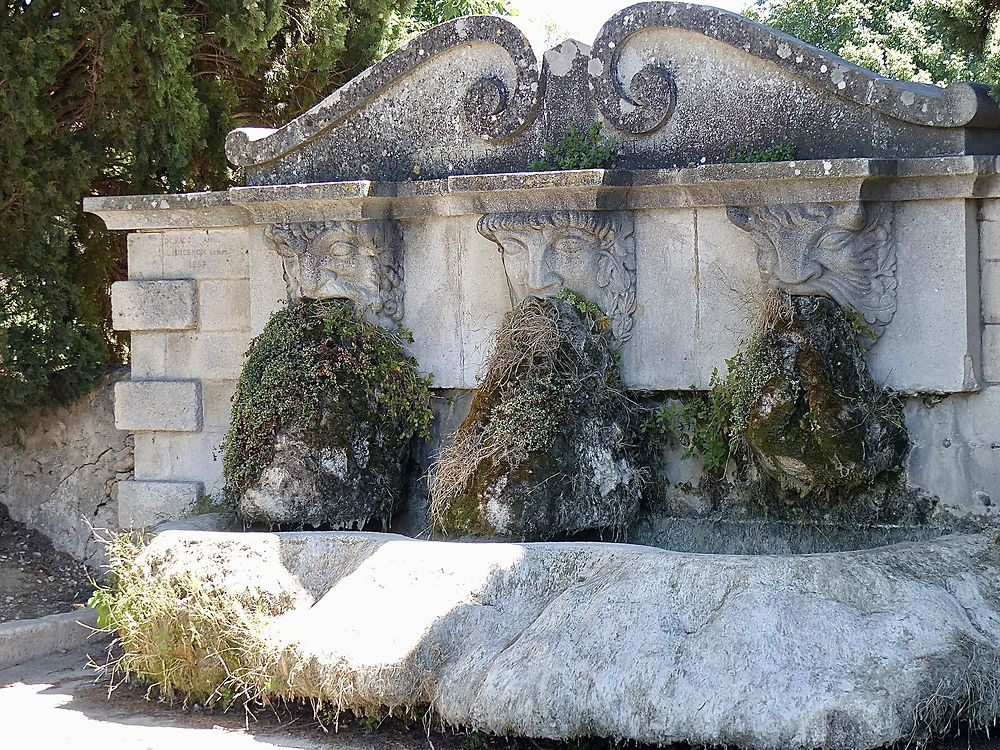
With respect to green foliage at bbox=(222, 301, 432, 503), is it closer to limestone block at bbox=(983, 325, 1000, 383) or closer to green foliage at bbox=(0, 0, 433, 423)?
green foliage at bbox=(0, 0, 433, 423)

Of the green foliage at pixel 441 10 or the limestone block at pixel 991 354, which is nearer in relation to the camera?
the limestone block at pixel 991 354

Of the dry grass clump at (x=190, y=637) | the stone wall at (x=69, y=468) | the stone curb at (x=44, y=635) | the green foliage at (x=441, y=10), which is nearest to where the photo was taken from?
the dry grass clump at (x=190, y=637)

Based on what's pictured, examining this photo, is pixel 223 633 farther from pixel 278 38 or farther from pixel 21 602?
pixel 278 38

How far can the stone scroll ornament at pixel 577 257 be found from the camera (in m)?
5.73

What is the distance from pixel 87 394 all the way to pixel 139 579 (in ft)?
7.97

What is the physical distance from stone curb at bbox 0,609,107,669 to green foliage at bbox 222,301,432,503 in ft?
3.62

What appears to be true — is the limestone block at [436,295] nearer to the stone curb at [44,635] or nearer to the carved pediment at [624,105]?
the carved pediment at [624,105]

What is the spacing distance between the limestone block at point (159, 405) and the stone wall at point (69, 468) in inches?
20.1

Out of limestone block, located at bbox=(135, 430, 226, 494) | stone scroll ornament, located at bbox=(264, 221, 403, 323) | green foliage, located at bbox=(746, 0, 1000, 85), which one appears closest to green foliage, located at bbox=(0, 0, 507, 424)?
limestone block, located at bbox=(135, 430, 226, 494)

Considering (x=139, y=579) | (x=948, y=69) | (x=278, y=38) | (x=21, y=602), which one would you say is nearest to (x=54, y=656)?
(x=21, y=602)

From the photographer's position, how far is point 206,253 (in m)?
6.75

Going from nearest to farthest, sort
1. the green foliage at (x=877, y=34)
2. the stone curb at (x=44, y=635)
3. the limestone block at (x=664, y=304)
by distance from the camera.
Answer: the limestone block at (x=664, y=304) < the stone curb at (x=44, y=635) < the green foliage at (x=877, y=34)

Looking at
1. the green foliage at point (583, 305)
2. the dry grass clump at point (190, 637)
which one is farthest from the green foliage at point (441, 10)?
the dry grass clump at point (190, 637)

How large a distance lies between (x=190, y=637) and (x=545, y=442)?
1561 mm
